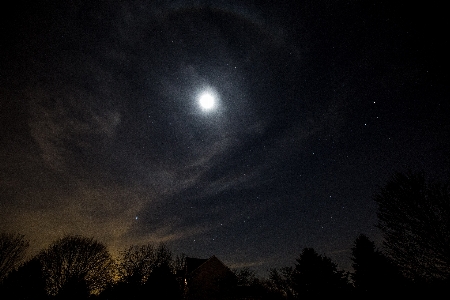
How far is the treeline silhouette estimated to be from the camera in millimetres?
14305

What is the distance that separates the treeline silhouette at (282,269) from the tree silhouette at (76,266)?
147mm

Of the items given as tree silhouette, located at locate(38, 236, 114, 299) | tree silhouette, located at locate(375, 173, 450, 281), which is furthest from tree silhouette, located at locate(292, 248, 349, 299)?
tree silhouette, located at locate(38, 236, 114, 299)

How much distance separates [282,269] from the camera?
142 feet

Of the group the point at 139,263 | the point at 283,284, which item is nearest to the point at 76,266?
the point at 139,263

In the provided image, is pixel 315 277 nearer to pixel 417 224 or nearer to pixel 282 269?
pixel 282 269

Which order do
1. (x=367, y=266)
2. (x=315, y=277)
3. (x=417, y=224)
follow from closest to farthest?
(x=417, y=224) → (x=367, y=266) → (x=315, y=277)

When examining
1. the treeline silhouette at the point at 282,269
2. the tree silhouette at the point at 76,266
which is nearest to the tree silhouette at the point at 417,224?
the treeline silhouette at the point at 282,269

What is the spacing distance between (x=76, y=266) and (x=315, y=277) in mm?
41668

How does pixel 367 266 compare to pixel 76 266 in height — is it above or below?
below

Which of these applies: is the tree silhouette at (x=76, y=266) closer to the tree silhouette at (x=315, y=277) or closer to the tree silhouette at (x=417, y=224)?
the tree silhouette at (x=315, y=277)

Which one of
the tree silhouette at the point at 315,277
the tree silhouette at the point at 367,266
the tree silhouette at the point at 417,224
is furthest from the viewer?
the tree silhouette at the point at 315,277

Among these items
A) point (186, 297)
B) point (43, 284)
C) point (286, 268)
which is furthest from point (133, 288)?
point (286, 268)

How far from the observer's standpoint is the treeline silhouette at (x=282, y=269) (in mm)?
14305

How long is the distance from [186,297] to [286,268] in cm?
1914
